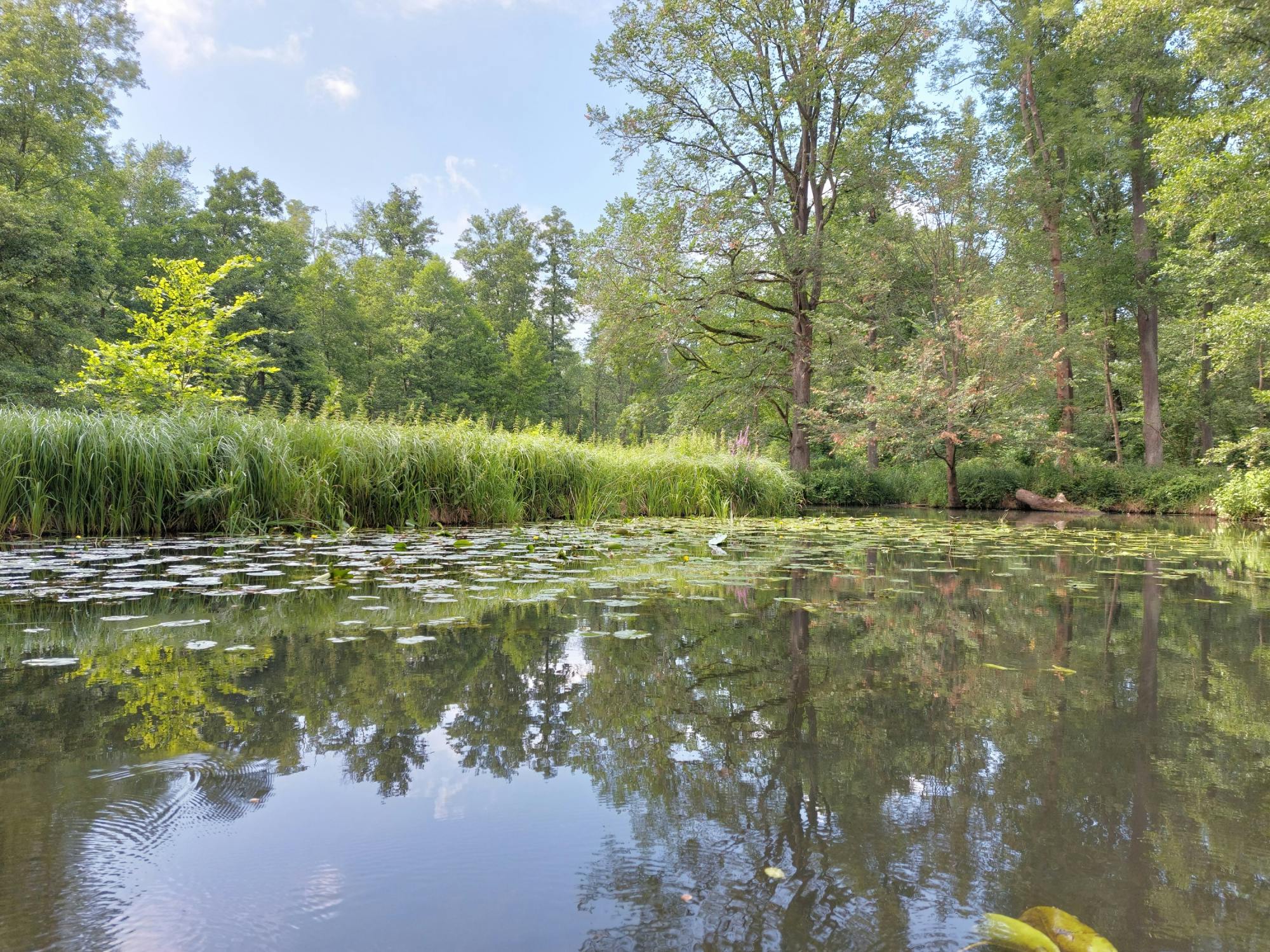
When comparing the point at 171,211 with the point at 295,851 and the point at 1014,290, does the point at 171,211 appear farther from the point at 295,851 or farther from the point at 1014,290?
the point at 295,851

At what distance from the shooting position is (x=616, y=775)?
3.50 ft

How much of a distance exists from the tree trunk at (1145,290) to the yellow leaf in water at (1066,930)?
57.1 feet

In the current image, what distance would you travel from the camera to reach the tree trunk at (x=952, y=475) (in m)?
13.1

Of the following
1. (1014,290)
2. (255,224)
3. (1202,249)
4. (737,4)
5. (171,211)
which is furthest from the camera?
(255,224)

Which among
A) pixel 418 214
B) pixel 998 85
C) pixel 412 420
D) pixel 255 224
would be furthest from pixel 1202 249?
pixel 418 214

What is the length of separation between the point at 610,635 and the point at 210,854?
4.30 ft

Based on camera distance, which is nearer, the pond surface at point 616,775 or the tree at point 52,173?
the pond surface at point 616,775

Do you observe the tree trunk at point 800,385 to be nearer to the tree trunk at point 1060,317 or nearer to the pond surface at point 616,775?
the tree trunk at point 1060,317

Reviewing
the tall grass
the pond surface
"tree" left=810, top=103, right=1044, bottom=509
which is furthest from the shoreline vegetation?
"tree" left=810, top=103, right=1044, bottom=509

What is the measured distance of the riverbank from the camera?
10.3 meters

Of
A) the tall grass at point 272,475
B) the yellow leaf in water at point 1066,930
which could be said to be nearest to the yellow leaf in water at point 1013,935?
the yellow leaf in water at point 1066,930

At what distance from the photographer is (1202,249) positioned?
38.8 ft

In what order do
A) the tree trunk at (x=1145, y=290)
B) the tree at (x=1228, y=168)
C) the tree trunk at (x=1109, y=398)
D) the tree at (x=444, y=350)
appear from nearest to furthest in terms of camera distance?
the tree at (x=1228, y=168), the tree trunk at (x=1145, y=290), the tree trunk at (x=1109, y=398), the tree at (x=444, y=350)

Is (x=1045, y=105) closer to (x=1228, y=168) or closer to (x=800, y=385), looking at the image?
(x=1228, y=168)
